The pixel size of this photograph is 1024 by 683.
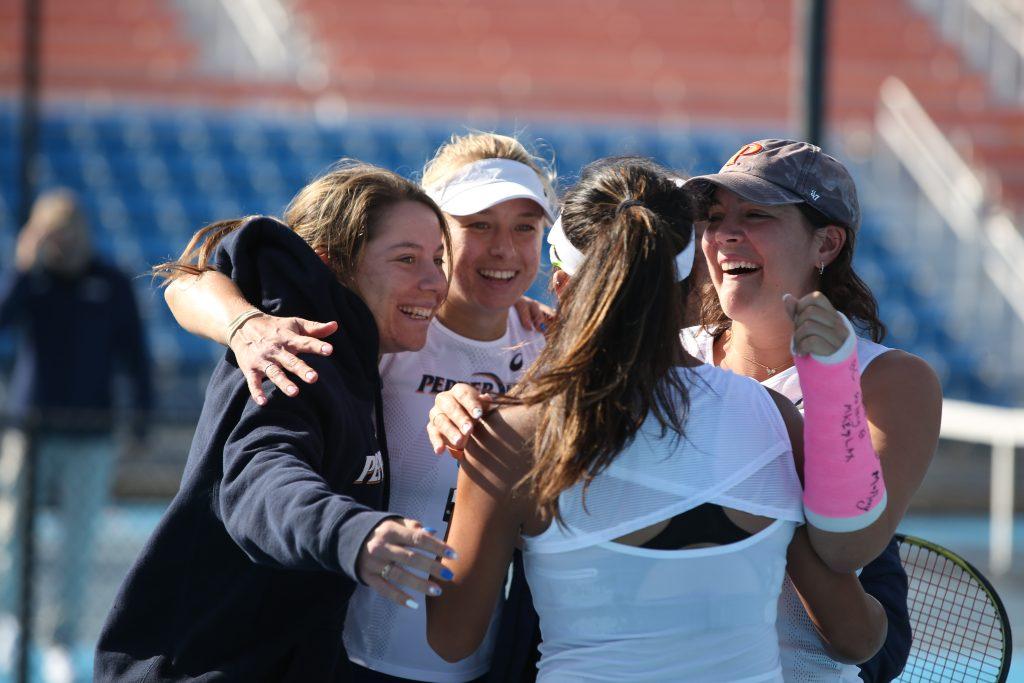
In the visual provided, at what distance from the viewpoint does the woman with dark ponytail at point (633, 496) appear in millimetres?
1823

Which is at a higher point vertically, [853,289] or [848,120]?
[848,120]

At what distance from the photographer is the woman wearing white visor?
246cm

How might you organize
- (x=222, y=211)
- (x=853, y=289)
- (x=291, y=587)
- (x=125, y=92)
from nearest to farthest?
(x=291, y=587) < (x=853, y=289) < (x=222, y=211) < (x=125, y=92)

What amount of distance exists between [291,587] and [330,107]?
12.3 meters

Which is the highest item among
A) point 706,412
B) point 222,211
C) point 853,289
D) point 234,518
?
point 222,211

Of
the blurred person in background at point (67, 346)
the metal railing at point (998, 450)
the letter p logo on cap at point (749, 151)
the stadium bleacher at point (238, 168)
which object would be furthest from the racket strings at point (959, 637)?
the stadium bleacher at point (238, 168)

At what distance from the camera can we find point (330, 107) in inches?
549

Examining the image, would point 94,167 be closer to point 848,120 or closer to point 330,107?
point 330,107

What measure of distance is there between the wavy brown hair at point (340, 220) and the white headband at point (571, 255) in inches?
16.8

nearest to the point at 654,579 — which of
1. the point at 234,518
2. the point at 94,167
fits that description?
the point at 234,518

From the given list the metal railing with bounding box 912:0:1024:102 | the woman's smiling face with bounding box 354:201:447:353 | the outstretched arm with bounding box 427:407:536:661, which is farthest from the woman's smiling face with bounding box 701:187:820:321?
the metal railing with bounding box 912:0:1024:102

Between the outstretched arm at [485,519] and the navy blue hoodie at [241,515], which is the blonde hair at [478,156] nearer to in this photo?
the navy blue hoodie at [241,515]

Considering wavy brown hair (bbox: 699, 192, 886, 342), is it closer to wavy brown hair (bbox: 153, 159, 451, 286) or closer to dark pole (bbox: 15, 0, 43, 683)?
wavy brown hair (bbox: 153, 159, 451, 286)

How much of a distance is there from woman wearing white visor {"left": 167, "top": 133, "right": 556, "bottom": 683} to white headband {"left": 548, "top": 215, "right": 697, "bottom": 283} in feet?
1.36
